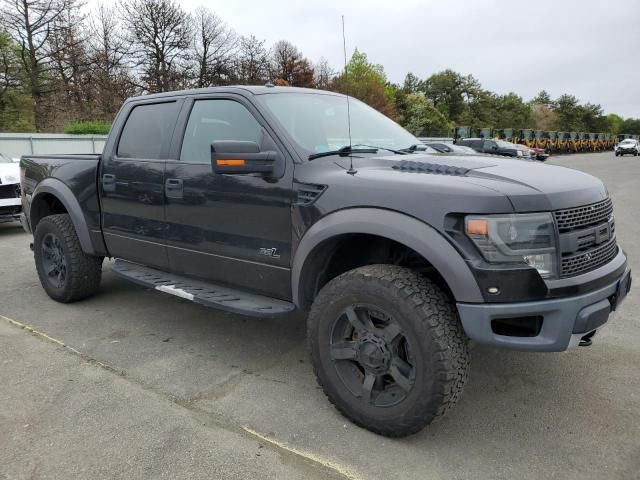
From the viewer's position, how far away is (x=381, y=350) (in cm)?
264

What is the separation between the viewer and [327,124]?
350cm

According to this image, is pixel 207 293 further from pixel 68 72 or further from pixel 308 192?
pixel 68 72

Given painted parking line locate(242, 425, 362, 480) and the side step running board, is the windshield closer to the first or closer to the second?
the side step running board

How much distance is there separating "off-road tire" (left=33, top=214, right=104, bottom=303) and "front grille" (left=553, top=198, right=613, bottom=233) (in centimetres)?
395

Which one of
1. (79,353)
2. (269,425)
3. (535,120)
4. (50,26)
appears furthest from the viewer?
(535,120)

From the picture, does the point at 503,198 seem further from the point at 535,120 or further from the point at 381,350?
the point at 535,120

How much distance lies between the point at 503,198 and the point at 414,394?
103cm

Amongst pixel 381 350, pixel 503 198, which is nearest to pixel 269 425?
pixel 381 350

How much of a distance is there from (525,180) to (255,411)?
192 centimetres

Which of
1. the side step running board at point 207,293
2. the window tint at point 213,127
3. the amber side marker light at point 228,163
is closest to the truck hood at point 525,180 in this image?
the amber side marker light at point 228,163

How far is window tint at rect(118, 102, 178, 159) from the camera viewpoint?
3906mm

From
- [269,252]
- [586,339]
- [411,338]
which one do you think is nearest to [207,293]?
[269,252]

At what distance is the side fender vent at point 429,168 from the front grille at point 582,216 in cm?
51

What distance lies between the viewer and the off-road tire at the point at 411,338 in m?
2.42
